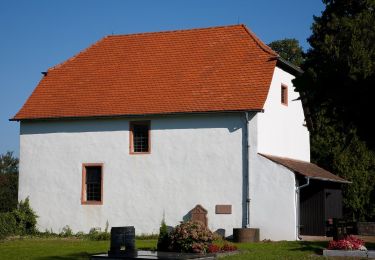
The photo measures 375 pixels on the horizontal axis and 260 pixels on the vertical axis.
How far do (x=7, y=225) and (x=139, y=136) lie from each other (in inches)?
293

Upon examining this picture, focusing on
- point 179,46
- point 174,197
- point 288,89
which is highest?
point 179,46

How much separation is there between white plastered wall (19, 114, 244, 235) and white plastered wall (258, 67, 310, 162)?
1.42 m

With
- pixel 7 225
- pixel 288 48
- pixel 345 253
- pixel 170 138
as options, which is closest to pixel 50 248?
pixel 7 225

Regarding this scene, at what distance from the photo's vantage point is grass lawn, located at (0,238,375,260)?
2103 cm

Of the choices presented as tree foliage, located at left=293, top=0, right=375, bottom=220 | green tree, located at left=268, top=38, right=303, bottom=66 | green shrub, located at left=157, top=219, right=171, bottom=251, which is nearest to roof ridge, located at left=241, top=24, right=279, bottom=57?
tree foliage, located at left=293, top=0, right=375, bottom=220

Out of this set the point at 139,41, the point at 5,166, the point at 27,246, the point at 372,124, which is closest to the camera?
the point at 372,124

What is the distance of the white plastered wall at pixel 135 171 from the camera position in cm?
2941

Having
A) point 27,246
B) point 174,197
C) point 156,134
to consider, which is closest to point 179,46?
point 156,134

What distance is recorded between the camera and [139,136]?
31.5 meters

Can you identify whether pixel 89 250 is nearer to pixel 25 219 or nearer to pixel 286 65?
pixel 25 219

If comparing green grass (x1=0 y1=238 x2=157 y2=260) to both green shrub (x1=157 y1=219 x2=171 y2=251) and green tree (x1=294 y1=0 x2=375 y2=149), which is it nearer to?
Result: green shrub (x1=157 y1=219 x2=171 y2=251)

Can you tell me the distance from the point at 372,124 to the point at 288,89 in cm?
1683

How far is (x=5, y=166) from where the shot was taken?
53844mm

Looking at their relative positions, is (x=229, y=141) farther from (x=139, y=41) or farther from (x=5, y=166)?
(x=5, y=166)
